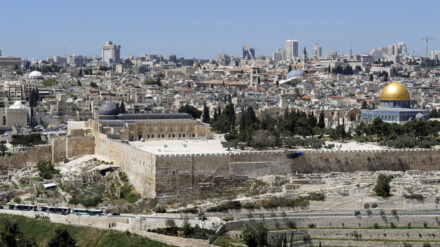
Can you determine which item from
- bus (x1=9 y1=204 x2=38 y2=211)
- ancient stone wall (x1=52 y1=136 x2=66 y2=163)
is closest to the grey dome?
ancient stone wall (x1=52 y1=136 x2=66 y2=163)

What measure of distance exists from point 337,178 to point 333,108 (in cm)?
3865

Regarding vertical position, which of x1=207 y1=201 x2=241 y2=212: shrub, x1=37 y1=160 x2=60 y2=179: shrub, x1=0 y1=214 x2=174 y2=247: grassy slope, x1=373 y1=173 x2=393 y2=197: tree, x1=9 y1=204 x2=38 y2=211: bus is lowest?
x1=0 y1=214 x2=174 y2=247: grassy slope

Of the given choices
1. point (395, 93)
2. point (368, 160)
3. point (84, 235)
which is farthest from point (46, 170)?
point (395, 93)

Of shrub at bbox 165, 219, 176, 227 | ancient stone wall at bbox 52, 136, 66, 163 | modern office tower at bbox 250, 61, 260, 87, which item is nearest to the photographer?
shrub at bbox 165, 219, 176, 227

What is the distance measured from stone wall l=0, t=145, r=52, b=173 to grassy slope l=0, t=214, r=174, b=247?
13.3 m

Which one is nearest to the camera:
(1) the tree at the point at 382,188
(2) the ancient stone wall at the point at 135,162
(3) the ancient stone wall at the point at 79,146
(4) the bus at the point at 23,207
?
(1) the tree at the point at 382,188

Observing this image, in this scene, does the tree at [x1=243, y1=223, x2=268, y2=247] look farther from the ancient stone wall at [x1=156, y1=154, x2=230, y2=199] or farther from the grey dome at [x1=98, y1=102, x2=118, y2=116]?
the grey dome at [x1=98, y1=102, x2=118, y2=116]

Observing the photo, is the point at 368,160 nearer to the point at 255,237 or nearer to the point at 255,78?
the point at 255,237

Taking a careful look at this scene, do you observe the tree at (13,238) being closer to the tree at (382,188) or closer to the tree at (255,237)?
the tree at (255,237)

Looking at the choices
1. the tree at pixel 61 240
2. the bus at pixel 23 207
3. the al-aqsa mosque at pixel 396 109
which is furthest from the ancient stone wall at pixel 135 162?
the al-aqsa mosque at pixel 396 109

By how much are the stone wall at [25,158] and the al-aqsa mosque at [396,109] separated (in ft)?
73.8

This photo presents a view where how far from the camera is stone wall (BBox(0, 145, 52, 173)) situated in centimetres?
4838

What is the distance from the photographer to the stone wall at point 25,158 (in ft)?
159

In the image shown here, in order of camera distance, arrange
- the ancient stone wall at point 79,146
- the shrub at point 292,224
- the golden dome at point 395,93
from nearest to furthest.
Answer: the shrub at point 292,224 → the ancient stone wall at point 79,146 → the golden dome at point 395,93
